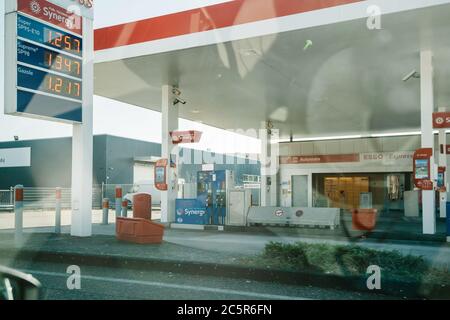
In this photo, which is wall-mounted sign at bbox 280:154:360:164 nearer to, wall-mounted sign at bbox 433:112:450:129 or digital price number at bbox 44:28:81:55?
wall-mounted sign at bbox 433:112:450:129

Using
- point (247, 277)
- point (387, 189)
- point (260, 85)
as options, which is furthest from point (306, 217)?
point (387, 189)

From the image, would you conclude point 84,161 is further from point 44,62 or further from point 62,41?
point 62,41

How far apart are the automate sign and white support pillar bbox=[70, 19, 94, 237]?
0.24m

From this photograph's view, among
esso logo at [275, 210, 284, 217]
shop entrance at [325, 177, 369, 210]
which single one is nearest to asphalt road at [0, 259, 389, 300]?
esso logo at [275, 210, 284, 217]

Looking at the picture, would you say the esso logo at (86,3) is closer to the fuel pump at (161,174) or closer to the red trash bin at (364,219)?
the fuel pump at (161,174)

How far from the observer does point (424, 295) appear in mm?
5812

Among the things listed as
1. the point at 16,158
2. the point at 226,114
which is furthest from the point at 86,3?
the point at 16,158

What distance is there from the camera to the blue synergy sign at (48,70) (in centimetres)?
929

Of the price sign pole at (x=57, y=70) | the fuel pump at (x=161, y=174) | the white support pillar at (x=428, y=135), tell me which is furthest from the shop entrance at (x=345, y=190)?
the price sign pole at (x=57, y=70)

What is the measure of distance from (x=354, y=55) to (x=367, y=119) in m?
12.4

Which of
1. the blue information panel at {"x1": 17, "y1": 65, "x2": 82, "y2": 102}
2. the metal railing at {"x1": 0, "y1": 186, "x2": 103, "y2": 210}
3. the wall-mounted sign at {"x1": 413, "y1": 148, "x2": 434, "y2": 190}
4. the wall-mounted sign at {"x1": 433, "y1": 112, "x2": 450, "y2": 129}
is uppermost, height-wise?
the blue information panel at {"x1": 17, "y1": 65, "x2": 82, "y2": 102}

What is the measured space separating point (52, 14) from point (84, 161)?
11.6ft

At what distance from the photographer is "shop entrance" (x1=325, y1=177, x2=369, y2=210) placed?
2731 centimetres

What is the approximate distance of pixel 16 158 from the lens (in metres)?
39.8
